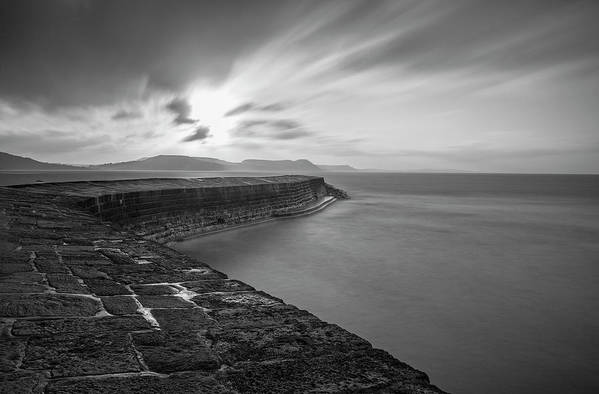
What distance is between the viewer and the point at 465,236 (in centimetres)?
1407

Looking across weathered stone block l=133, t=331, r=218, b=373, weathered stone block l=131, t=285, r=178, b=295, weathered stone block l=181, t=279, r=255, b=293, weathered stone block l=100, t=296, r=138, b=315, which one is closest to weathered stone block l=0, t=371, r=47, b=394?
weathered stone block l=133, t=331, r=218, b=373

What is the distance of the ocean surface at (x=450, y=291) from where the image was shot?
459 cm

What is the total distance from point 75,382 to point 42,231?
3.77 m

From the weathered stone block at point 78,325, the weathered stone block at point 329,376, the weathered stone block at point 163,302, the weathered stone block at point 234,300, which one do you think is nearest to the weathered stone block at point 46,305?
the weathered stone block at point 78,325

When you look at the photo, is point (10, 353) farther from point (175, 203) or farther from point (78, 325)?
point (175, 203)

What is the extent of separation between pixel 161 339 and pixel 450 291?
669cm

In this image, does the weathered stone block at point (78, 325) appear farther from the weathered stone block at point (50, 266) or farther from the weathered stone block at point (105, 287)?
the weathered stone block at point (50, 266)

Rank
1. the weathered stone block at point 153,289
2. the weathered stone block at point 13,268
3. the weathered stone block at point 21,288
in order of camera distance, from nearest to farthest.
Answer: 1. the weathered stone block at point 21,288
2. the weathered stone block at point 153,289
3. the weathered stone block at point 13,268

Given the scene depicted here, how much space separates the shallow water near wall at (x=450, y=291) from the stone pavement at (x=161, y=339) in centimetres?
300

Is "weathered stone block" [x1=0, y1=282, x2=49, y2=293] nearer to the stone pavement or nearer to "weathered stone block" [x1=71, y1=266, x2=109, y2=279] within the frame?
the stone pavement

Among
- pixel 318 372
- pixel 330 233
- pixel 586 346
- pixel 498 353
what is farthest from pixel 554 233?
pixel 318 372

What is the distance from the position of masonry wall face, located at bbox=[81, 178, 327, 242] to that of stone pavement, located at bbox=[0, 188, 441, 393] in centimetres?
525

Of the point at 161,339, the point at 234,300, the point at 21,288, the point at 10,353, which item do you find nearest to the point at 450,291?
the point at 234,300

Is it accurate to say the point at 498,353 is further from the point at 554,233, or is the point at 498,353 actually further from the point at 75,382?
the point at 554,233
